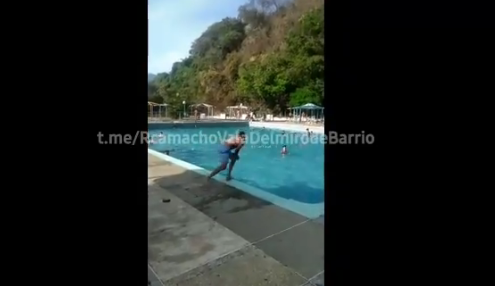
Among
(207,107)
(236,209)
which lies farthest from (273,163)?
(207,107)

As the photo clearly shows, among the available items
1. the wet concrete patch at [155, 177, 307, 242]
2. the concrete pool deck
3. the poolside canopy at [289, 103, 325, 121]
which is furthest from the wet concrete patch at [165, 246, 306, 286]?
the poolside canopy at [289, 103, 325, 121]

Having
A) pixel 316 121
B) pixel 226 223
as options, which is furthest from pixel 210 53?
pixel 226 223

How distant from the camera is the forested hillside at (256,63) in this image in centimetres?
1941

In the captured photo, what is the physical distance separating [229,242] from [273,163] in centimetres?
622

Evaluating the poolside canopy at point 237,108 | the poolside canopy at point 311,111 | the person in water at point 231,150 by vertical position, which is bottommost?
the person in water at point 231,150

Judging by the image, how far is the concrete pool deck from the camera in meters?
2.01

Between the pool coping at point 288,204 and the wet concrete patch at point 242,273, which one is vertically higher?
the pool coping at point 288,204

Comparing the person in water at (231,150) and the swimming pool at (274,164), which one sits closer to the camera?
the person in water at (231,150)

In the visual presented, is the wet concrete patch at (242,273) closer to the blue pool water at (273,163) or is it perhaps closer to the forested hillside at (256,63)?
the blue pool water at (273,163)

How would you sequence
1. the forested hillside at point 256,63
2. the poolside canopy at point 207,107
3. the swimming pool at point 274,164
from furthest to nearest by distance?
the poolside canopy at point 207,107, the forested hillside at point 256,63, the swimming pool at point 274,164

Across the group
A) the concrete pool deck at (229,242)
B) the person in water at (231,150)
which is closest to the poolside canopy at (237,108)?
the person in water at (231,150)
